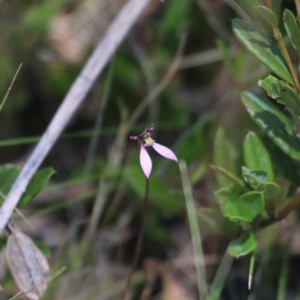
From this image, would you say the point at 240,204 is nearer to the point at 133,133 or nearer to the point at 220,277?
the point at 220,277

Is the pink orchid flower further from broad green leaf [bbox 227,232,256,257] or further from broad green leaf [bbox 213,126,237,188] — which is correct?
broad green leaf [bbox 213,126,237,188]

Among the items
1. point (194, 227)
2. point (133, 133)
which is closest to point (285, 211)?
point (194, 227)

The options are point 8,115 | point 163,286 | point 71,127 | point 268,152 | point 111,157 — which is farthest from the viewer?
point 71,127

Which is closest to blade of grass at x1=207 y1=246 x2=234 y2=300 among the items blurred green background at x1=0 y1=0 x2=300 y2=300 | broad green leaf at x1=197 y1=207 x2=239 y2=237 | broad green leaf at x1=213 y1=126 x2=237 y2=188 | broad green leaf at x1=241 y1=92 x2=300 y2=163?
blurred green background at x1=0 y1=0 x2=300 y2=300

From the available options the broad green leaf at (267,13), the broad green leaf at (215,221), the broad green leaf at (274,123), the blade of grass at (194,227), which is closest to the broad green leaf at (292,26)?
the broad green leaf at (267,13)

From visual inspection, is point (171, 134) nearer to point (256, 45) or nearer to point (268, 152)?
point (268, 152)

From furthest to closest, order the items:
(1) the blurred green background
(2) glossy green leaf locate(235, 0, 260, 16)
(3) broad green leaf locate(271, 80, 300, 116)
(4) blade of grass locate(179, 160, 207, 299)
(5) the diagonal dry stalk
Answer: (1) the blurred green background → (4) blade of grass locate(179, 160, 207, 299) → (5) the diagonal dry stalk → (2) glossy green leaf locate(235, 0, 260, 16) → (3) broad green leaf locate(271, 80, 300, 116)

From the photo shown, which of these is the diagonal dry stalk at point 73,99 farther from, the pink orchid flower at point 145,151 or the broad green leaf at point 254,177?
the broad green leaf at point 254,177

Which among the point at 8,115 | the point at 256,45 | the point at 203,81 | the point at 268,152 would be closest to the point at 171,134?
the point at 203,81
